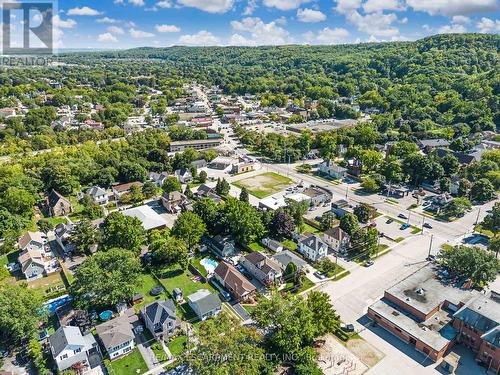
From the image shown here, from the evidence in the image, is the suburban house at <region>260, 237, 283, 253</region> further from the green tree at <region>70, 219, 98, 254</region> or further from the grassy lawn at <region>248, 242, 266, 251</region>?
the green tree at <region>70, 219, 98, 254</region>

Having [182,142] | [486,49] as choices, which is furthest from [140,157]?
[486,49]

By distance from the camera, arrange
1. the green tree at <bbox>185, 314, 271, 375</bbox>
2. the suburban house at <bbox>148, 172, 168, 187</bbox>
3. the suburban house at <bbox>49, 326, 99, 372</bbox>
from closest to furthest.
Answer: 1. the green tree at <bbox>185, 314, 271, 375</bbox>
2. the suburban house at <bbox>49, 326, 99, 372</bbox>
3. the suburban house at <bbox>148, 172, 168, 187</bbox>

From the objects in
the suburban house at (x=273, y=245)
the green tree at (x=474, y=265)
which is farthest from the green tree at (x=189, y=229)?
the green tree at (x=474, y=265)

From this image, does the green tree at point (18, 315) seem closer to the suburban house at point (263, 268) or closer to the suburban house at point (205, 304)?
the suburban house at point (205, 304)

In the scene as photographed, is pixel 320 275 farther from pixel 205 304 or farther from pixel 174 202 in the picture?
pixel 174 202

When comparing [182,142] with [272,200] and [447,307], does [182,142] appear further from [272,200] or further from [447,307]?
[447,307]

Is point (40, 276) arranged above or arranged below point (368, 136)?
below

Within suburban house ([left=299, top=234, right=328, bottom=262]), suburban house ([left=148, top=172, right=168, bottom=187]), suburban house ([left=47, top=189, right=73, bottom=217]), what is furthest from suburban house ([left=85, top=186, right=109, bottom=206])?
suburban house ([left=299, top=234, right=328, bottom=262])
